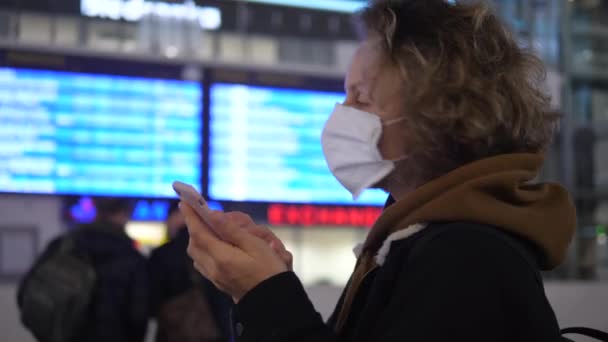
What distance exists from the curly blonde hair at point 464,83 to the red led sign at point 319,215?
94.1 inches

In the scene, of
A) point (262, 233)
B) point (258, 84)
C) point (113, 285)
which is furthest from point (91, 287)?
point (262, 233)

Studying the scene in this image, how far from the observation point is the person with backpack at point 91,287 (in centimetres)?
282

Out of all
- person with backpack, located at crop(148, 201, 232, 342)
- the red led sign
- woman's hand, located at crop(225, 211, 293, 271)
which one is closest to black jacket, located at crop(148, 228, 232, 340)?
person with backpack, located at crop(148, 201, 232, 342)

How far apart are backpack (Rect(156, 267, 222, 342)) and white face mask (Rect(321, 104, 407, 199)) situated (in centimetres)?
203

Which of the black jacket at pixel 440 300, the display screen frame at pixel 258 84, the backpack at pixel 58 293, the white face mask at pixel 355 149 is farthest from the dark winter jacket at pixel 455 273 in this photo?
the display screen frame at pixel 258 84

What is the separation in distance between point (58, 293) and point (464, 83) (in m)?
2.33

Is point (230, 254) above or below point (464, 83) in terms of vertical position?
below

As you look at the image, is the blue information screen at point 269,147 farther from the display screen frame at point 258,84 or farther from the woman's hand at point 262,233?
the woman's hand at point 262,233

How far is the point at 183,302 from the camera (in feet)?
10.3

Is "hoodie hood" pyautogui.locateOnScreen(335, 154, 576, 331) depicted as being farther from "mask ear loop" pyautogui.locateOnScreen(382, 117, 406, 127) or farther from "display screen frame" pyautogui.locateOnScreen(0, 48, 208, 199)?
"display screen frame" pyautogui.locateOnScreen(0, 48, 208, 199)

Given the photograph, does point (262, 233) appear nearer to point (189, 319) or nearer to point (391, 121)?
point (391, 121)

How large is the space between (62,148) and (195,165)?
0.66m

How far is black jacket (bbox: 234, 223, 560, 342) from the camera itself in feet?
2.88

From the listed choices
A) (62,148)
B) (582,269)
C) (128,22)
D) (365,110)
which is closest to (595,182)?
(582,269)
